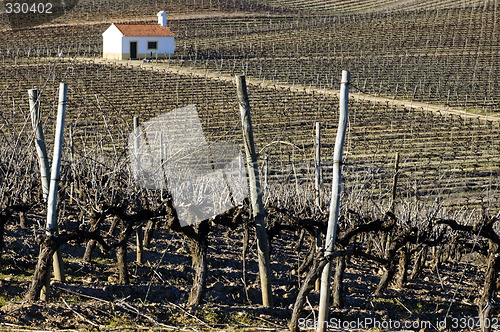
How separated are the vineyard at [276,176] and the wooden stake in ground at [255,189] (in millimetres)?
215

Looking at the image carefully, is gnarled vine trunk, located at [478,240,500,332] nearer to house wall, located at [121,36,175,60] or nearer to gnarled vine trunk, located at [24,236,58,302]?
gnarled vine trunk, located at [24,236,58,302]

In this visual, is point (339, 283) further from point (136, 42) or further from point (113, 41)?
point (113, 41)

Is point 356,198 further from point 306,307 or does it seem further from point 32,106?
point 32,106

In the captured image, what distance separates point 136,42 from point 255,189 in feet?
147

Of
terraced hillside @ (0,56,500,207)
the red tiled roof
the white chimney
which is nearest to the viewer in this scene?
terraced hillside @ (0,56,500,207)

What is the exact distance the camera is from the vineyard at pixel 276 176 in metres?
6.23

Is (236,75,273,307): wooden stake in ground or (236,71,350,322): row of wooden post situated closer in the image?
(236,71,350,322): row of wooden post

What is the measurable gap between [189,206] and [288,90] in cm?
2918

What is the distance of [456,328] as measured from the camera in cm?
666

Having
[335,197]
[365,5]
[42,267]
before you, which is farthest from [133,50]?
[335,197]

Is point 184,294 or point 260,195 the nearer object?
point 260,195

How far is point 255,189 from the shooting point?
6156 millimetres

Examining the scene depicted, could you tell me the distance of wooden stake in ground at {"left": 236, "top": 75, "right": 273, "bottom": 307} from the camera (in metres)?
6.02

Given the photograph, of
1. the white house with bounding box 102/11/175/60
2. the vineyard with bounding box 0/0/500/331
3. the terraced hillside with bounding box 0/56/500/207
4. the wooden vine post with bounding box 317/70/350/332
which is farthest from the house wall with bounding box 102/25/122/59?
the wooden vine post with bounding box 317/70/350/332
